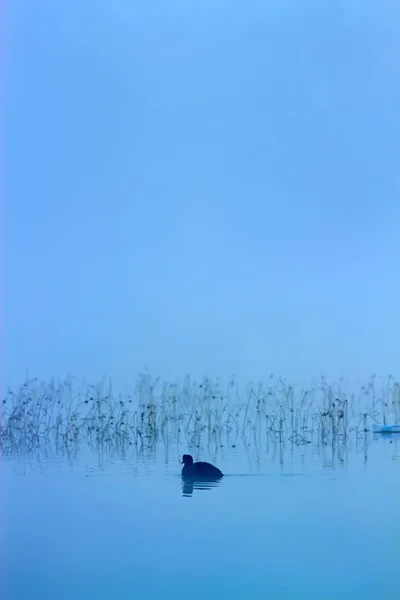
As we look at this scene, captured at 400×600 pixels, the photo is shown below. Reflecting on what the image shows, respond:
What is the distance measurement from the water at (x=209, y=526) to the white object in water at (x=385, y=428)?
1.49m

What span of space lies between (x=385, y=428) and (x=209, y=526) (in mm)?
3570

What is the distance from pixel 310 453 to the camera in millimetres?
6180

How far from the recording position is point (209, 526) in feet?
13.1

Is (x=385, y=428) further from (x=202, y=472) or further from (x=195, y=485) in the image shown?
(x=195, y=485)

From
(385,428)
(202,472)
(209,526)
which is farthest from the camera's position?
(385,428)

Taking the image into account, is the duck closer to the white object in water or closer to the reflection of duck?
the reflection of duck

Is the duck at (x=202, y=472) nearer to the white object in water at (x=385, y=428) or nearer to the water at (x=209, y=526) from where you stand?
the water at (x=209, y=526)

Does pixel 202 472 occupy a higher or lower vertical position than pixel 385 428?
lower

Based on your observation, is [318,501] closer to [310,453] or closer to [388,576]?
[388,576]

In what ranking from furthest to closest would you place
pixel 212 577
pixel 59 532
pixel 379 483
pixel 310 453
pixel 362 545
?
pixel 310 453
pixel 379 483
pixel 59 532
pixel 362 545
pixel 212 577

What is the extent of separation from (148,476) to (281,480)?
851 mm

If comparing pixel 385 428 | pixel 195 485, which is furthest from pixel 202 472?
pixel 385 428

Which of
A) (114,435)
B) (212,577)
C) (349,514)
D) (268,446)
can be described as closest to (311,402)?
(268,446)

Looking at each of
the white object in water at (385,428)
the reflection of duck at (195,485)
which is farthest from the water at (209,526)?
the white object in water at (385,428)
